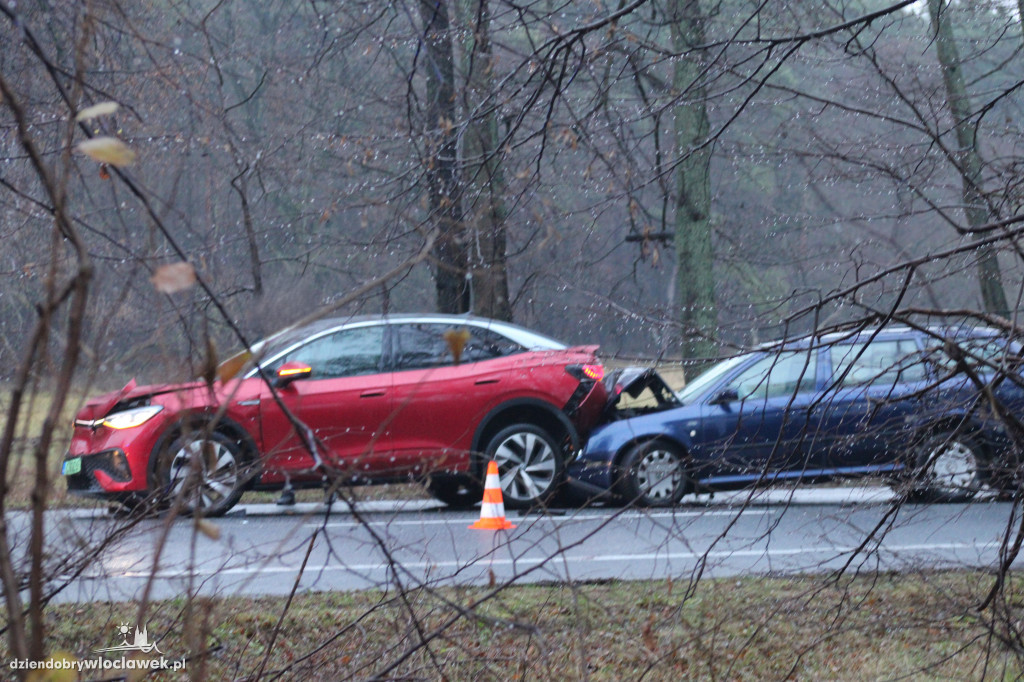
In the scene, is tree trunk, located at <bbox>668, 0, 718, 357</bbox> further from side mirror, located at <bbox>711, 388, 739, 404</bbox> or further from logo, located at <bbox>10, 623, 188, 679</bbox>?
logo, located at <bbox>10, 623, 188, 679</bbox>

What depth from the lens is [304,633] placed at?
5.28m

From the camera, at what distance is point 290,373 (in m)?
8.14

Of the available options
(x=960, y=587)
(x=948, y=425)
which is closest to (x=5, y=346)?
(x=948, y=425)

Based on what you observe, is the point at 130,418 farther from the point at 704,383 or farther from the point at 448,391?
the point at 704,383

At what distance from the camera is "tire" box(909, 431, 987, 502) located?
4.19 metres

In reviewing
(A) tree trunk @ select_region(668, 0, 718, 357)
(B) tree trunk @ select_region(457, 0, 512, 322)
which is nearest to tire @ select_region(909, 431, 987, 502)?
(A) tree trunk @ select_region(668, 0, 718, 357)

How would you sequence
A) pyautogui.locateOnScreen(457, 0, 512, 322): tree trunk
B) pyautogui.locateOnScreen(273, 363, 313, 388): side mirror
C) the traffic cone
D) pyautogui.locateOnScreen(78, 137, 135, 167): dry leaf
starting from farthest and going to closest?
the traffic cone, pyautogui.locateOnScreen(273, 363, 313, 388): side mirror, pyautogui.locateOnScreen(457, 0, 512, 322): tree trunk, pyautogui.locateOnScreen(78, 137, 135, 167): dry leaf

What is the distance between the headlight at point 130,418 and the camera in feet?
29.2

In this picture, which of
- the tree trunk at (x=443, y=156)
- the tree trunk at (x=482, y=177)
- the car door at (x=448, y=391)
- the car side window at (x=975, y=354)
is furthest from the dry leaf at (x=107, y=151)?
the car door at (x=448, y=391)

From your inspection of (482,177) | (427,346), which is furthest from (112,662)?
(427,346)

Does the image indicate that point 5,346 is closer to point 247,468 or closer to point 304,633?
point 247,468

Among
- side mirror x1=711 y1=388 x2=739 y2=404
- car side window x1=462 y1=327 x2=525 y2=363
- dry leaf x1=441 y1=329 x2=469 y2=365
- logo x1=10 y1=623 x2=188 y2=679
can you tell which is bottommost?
logo x1=10 y1=623 x2=188 y2=679

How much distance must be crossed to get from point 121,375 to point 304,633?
10.4 ft

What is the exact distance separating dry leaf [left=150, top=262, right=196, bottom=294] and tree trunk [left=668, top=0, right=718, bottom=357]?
3125 millimetres
